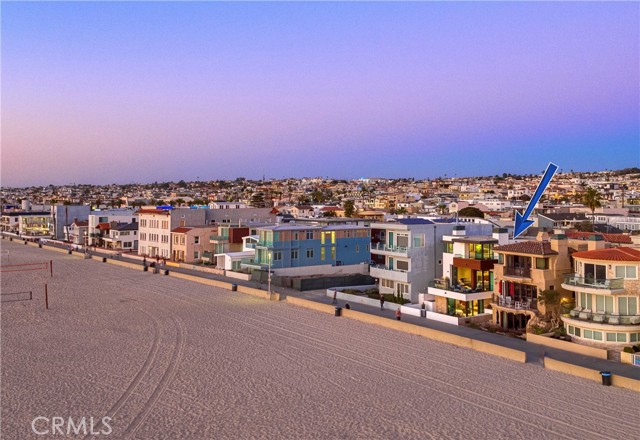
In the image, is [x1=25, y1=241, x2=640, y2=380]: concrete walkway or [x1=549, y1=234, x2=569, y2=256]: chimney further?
[x1=549, y1=234, x2=569, y2=256]: chimney

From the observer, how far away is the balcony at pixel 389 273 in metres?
36.6

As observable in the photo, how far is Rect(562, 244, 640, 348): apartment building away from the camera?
23562 millimetres

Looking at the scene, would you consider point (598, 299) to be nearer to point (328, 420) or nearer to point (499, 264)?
point (499, 264)

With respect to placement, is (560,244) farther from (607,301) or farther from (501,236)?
(607,301)

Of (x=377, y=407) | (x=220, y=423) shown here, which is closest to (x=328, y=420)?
(x=377, y=407)

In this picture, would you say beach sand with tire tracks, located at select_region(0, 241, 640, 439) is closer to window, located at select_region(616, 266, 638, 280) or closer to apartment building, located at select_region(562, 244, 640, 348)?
apartment building, located at select_region(562, 244, 640, 348)

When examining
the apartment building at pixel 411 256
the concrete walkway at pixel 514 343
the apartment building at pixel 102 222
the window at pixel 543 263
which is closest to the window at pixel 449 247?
the apartment building at pixel 411 256

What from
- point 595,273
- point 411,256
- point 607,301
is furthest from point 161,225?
point 607,301

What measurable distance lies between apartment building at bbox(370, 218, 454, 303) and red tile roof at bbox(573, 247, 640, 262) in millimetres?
12203

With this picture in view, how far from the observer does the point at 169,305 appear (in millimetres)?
36625

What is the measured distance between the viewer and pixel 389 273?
37.8 m

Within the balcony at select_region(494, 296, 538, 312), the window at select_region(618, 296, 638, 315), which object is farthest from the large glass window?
the balcony at select_region(494, 296, 538, 312)

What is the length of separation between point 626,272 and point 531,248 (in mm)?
5087

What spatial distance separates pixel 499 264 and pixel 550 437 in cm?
1471
